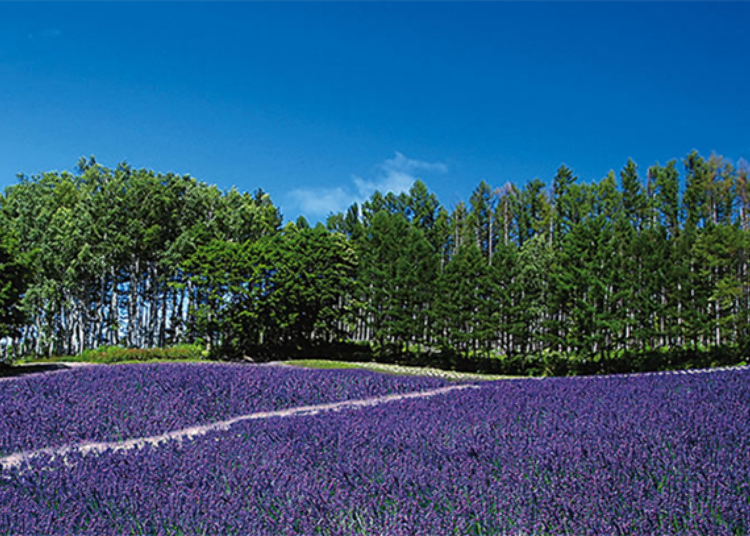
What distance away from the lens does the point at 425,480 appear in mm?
3883

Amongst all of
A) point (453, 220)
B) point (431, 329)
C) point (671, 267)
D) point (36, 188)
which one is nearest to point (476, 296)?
point (431, 329)

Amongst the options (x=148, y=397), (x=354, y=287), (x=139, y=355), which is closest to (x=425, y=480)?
(x=148, y=397)

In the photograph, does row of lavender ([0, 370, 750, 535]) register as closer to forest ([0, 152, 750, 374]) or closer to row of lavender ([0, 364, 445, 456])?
row of lavender ([0, 364, 445, 456])

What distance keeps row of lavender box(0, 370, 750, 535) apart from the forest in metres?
18.1

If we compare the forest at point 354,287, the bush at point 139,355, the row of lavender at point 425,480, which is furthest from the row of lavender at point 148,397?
the bush at point 139,355

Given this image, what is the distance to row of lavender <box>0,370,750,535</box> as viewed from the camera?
3100 millimetres

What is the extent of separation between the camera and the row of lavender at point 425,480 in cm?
310

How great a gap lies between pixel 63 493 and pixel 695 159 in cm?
5780

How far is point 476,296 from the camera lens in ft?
101

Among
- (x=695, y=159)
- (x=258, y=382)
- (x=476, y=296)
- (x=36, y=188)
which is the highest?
(x=695, y=159)

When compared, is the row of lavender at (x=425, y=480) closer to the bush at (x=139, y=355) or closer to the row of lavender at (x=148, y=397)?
the row of lavender at (x=148, y=397)

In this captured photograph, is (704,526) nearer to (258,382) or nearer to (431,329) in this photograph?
(258,382)

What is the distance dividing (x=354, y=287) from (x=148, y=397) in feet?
82.0

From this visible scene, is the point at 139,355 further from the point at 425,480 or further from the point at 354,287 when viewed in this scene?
the point at 425,480
